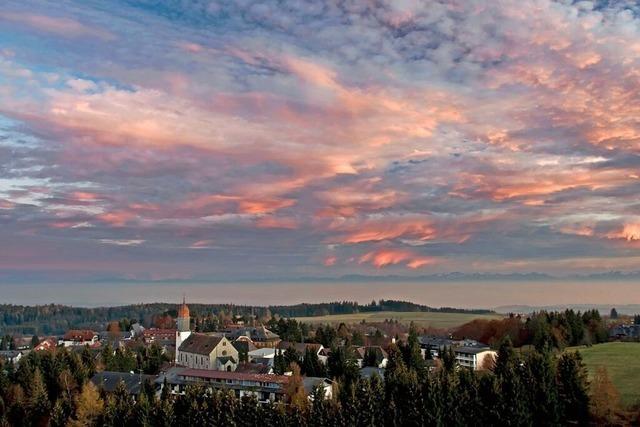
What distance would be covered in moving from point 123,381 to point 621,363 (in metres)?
84.4

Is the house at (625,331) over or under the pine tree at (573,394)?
over

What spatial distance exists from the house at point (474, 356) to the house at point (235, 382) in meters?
52.6

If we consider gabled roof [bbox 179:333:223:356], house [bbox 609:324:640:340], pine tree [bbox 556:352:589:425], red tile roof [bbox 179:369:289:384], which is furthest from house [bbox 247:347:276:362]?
house [bbox 609:324:640:340]

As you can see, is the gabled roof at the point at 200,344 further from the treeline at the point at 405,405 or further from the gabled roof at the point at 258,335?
the treeline at the point at 405,405

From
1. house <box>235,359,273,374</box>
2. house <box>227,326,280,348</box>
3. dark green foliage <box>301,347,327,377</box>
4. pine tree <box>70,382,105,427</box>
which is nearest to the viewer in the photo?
pine tree <box>70,382,105,427</box>

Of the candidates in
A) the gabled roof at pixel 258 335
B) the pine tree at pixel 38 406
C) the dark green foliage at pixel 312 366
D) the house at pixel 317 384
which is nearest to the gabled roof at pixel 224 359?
the dark green foliage at pixel 312 366

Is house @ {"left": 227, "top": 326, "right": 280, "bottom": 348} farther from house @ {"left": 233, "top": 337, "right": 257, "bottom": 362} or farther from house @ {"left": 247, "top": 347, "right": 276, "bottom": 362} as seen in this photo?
house @ {"left": 247, "top": 347, "right": 276, "bottom": 362}

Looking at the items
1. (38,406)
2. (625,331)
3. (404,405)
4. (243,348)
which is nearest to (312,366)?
(243,348)

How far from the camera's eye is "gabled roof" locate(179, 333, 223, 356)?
139025mm

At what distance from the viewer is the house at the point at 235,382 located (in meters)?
100

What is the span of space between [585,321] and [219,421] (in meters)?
111

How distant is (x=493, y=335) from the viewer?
188875 millimetres

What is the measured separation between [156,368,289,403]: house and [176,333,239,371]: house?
61.0 ft

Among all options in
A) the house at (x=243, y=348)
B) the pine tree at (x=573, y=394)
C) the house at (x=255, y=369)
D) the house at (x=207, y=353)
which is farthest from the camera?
the house at (x=243, y=348)
